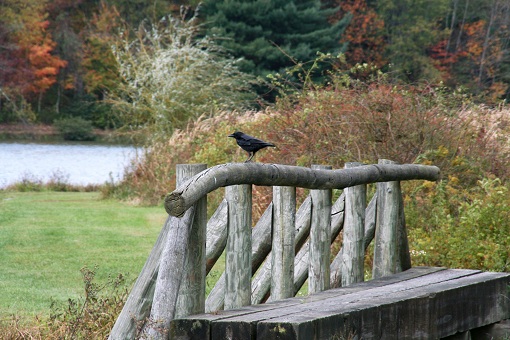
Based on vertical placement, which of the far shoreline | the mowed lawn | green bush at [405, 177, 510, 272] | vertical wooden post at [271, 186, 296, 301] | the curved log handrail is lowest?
the far shoreline

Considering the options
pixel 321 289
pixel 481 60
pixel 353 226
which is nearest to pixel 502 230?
pixel 353 226

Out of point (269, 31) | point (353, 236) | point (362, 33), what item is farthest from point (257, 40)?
point (353, 236)

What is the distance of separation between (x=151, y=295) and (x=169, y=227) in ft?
1.54

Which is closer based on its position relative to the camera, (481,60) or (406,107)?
(406,107)

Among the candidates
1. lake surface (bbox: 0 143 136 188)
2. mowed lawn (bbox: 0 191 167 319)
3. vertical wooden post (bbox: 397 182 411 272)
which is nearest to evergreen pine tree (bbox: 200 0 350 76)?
lake surface (bbox: 0 143 136 188)

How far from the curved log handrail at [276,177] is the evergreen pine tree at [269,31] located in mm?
31887

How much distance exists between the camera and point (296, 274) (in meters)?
5.43

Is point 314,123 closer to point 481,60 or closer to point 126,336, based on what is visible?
point 126,336

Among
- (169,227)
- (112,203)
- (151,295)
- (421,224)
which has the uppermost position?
(169,227)

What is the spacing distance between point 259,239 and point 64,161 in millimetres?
27991

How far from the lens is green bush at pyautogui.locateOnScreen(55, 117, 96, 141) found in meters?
42.5

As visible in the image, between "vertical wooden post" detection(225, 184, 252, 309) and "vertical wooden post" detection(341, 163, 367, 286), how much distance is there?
128 cm

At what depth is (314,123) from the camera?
10812 millimetres

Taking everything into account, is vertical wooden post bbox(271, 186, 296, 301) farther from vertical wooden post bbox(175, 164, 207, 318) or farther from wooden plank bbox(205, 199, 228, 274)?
vertical wooden post bbox(175, 164, 207, 318)
